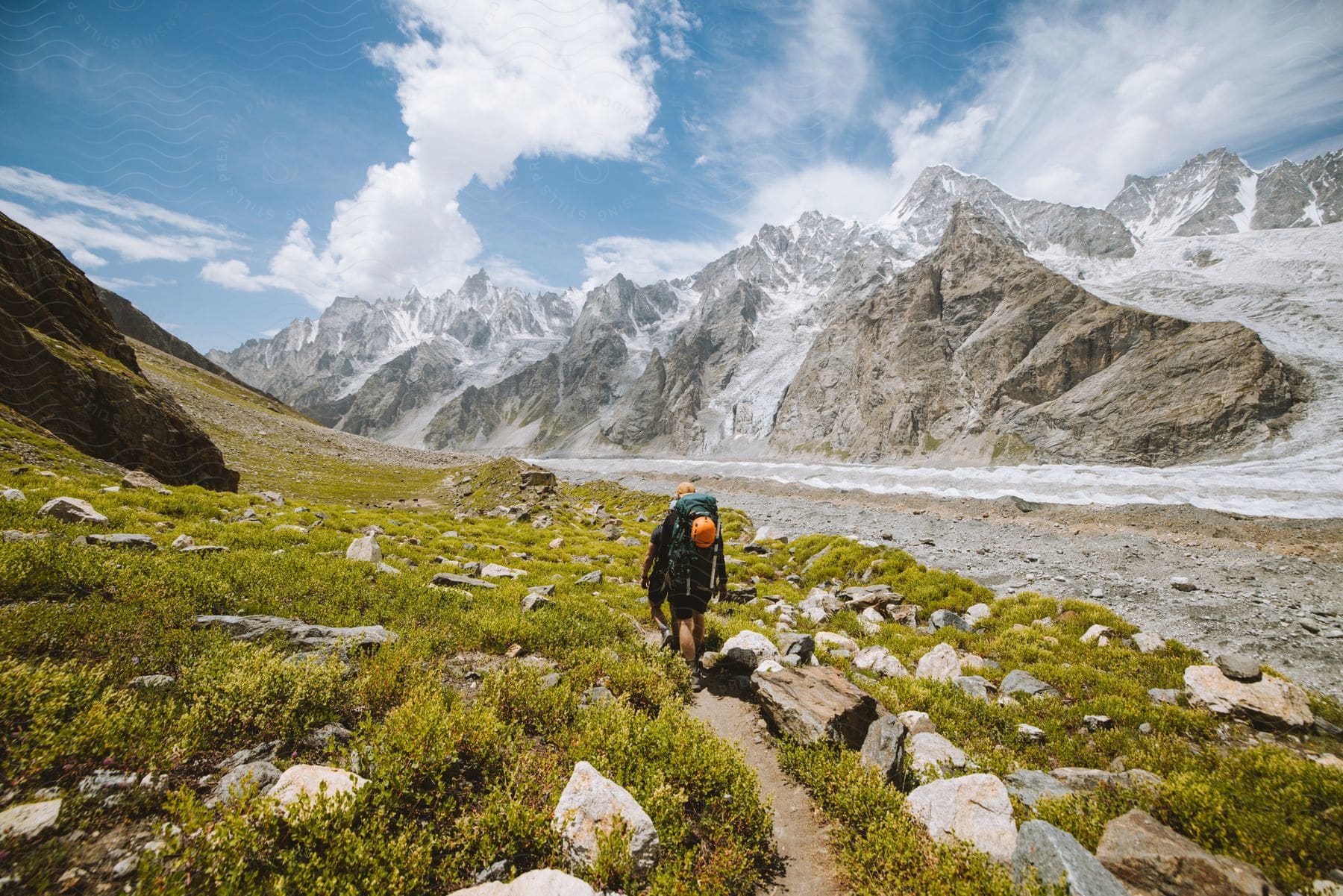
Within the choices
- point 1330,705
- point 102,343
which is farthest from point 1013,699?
point 102,343

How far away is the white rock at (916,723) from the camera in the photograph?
733 cm

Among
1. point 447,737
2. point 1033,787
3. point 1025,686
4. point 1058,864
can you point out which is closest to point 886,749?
point 1033,787

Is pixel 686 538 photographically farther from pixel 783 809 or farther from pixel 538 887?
pixel 538 887

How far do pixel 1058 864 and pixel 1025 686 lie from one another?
628 centimetres

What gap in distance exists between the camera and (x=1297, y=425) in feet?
198

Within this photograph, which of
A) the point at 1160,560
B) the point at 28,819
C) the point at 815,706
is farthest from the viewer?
the point at 1160,560

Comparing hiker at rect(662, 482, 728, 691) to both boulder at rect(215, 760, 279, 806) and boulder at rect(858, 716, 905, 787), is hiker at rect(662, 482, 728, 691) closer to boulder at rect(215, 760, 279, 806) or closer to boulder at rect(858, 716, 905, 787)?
boulder at rect(858, 716, 905, 787)

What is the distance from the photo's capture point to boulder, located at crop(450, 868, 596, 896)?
3547 mm

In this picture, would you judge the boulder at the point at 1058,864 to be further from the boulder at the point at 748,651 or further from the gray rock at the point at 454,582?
the gray rock at the point at 454,582

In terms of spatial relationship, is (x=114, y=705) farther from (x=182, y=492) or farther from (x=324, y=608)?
(x=182, y=492)

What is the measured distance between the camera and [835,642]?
11.5 m

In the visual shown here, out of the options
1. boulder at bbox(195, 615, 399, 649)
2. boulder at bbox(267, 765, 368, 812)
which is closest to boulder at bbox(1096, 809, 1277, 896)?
boulder at bbox(267, 765, 368, 812)

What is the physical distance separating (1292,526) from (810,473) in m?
60.6

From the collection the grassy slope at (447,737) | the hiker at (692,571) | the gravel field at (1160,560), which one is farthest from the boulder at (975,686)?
the gravel field at (1160,560)
